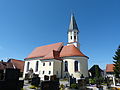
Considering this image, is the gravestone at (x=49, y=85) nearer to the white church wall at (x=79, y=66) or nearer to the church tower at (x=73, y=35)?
the white church wall at (x=79, y=66)

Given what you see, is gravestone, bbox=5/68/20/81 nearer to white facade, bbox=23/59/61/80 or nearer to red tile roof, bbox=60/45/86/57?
white facade, bbox=23/59/61/80

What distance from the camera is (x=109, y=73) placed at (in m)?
42.2

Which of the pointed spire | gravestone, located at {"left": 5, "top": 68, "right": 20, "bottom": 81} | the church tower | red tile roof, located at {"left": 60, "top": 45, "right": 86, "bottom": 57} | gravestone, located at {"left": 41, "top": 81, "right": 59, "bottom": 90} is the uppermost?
the pointed spire

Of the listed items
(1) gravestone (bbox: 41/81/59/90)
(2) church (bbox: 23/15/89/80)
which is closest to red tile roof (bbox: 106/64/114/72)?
(2) church (bbox: 23/15/89/80)

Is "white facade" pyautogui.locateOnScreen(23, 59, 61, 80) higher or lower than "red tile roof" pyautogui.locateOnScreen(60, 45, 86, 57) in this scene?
lower

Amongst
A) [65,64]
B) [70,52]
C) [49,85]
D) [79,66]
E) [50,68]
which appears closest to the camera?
[49,85]

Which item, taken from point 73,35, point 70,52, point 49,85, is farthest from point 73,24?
point 49,85

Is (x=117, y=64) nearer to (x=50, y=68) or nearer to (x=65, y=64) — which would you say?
(x=65, y=64)

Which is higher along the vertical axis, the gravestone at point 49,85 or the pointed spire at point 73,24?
the pointed spire at point 73,24

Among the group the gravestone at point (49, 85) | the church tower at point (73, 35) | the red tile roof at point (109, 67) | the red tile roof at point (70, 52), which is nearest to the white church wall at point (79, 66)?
the red tile roof at point (70, 52)

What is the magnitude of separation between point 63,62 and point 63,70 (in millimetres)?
2148

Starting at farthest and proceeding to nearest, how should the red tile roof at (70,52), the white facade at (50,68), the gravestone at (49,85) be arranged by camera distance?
the red tile roof at (70,52) < the white facade at (50,68) < the gravestone at (49,85)

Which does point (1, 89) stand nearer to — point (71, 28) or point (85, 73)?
point (85, 73)

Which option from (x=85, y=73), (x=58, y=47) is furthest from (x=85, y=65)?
(x=58, y=47)
